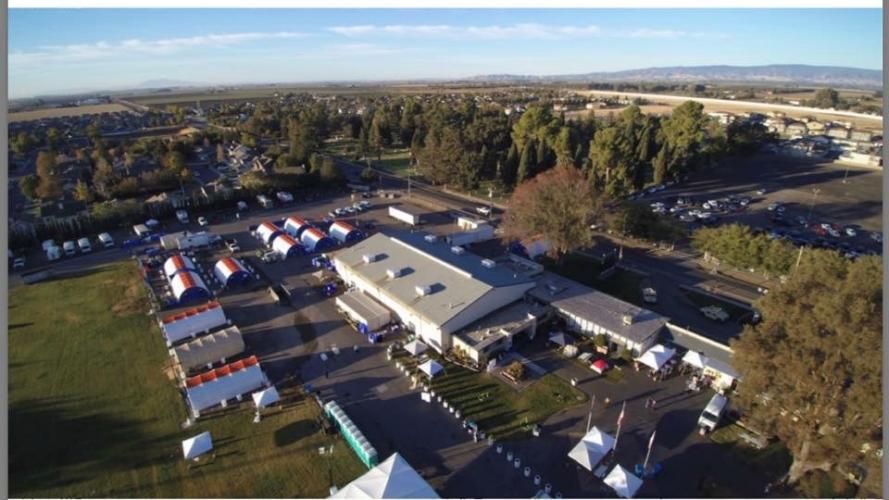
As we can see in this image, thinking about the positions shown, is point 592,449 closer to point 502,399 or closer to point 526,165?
point 502,399

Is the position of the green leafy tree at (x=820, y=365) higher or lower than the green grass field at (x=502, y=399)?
higher

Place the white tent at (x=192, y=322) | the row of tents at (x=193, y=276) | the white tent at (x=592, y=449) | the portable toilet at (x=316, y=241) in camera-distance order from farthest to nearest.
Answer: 1. the portable toilet at (x=316, y=241)
2. the row of tents at (x=193, y=276)
3. the white tent at (x=192, y=322)
4. the white tent at (x=592, y=449)

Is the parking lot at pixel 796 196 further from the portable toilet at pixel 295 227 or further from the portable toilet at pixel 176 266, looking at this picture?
the portable toilet at pixel 176 266

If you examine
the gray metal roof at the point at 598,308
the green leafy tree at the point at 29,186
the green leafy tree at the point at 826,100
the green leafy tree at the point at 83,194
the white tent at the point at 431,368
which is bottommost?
the white tent at the point at 431,368

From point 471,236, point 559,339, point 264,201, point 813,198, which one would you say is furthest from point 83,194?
point 813,198

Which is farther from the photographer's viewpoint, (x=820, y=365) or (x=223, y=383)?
(x=223, y=383)

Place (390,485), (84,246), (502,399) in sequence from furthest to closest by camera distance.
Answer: (84,246)
(502,399)
(390,485)

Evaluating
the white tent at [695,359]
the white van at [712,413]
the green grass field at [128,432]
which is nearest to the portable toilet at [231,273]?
the green grass field at [128,432]
